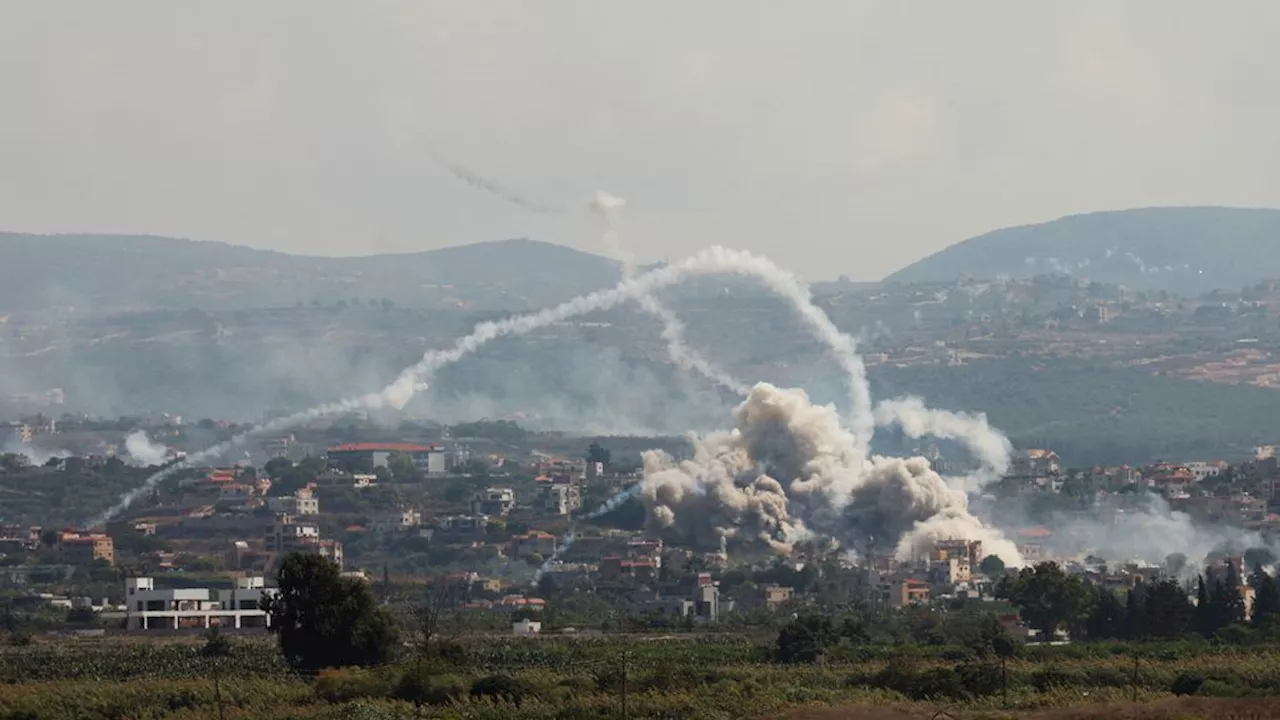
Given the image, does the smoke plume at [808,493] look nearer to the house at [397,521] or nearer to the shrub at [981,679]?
the house at [397,521]

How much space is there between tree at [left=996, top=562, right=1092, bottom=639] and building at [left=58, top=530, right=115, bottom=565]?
69.9 meters

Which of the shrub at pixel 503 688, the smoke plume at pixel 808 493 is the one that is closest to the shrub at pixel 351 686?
the shrub at pixel 503 688

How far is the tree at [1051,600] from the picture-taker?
103 m

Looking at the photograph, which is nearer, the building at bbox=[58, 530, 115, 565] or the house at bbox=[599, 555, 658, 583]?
the house at bbox=[599, 555, 658, 583]

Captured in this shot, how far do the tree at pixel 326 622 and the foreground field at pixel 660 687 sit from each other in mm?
847

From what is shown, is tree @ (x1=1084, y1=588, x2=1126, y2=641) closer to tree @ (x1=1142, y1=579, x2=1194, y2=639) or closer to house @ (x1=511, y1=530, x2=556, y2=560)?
tree @ (x1=1142, y1=579, x2=1194, y2=639)

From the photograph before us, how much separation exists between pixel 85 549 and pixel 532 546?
2777cm

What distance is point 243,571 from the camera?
505ft

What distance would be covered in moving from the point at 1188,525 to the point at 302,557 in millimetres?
104434

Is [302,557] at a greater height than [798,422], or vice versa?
[798,422]

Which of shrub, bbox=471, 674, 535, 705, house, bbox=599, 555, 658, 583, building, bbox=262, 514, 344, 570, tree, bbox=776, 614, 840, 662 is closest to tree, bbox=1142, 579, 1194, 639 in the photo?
tree, bbox=776, 614, 840, 662

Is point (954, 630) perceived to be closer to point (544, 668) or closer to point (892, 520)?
point (544, 668)

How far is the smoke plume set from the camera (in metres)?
159

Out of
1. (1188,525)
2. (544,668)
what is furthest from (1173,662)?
(1188,525)
